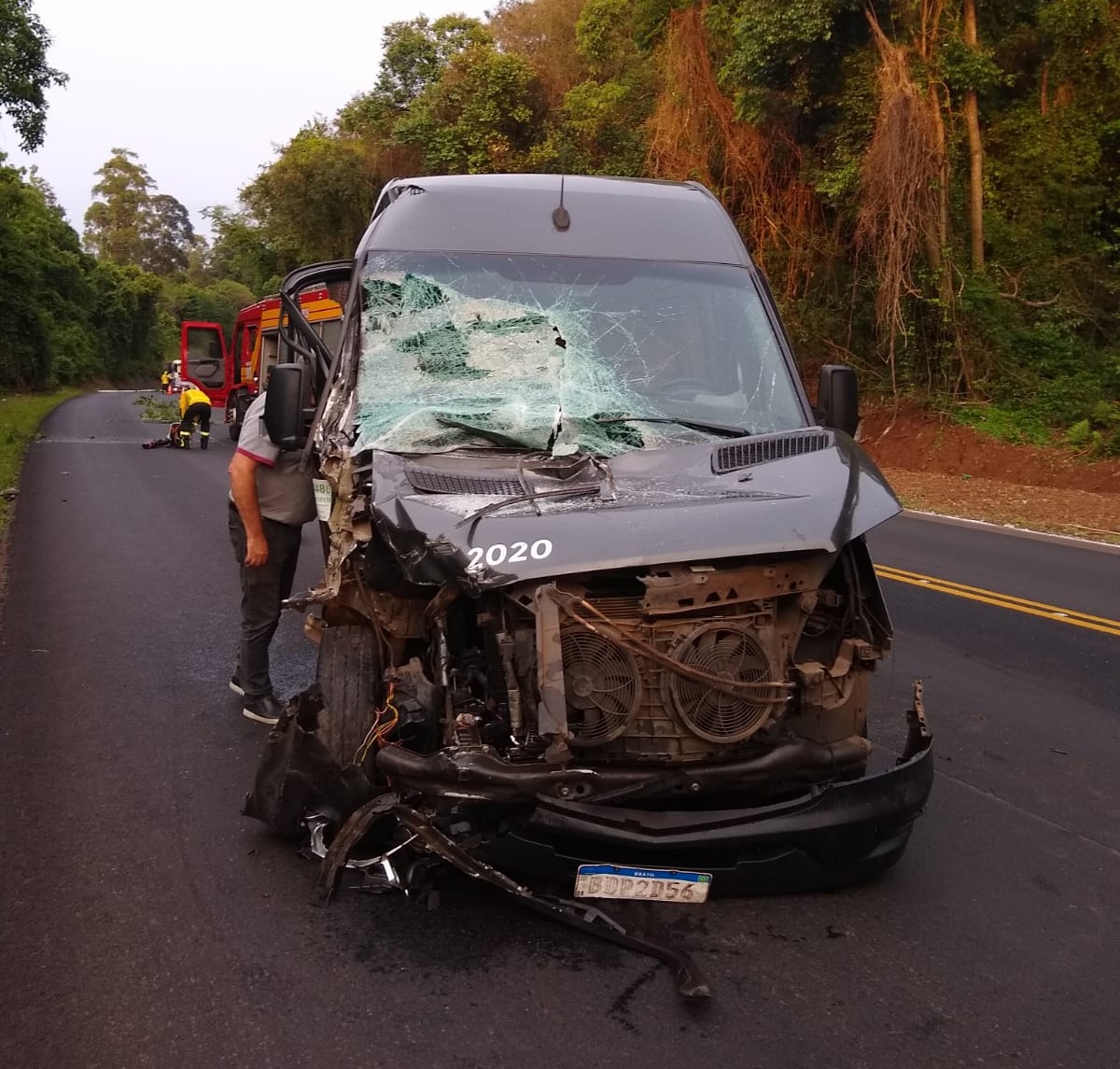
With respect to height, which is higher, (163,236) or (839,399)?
(163,236)

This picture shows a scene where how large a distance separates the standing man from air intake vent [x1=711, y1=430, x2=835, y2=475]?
212 cm

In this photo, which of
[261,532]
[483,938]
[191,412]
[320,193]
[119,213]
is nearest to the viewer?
[483,938]

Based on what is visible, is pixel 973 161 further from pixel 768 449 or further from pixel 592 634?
pixel 592 634

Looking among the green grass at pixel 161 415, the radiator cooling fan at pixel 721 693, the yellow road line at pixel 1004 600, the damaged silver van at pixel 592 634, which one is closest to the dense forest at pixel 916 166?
the green grass at pixel 161 415

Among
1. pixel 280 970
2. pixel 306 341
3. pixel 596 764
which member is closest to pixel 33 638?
pixel 306 341

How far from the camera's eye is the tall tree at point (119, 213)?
95688 mm

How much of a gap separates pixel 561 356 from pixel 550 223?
912 millimetres

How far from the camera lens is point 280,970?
11.1ft

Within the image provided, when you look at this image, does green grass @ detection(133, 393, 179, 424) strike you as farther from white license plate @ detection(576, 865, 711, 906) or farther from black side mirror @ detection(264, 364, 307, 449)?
white license plate @ detection(576, 865, 711, 906)

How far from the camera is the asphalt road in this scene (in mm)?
3064

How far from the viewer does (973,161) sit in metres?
20.4

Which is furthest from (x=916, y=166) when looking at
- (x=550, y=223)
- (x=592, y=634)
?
(x=592, y=634)

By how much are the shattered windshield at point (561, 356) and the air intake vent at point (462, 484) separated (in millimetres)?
357

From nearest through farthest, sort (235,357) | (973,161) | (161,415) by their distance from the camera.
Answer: (973,161) → (235,357) → (161,415)
